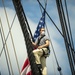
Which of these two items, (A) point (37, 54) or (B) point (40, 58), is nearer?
(A) point (37, 54)

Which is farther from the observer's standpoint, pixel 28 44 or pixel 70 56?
pixel 70 56

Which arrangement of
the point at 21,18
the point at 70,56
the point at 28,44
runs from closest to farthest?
the point at 28,44 → the point at 21,18 → the point at 70,56

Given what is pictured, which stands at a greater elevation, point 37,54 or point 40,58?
point 37,54

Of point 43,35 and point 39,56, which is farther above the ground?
point 43,35

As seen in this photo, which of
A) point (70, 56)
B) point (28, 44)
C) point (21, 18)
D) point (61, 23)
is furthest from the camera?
point (61, 23)

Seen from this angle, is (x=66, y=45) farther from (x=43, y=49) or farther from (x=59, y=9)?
(x=43, y=49)

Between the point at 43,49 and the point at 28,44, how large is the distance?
0.81 m

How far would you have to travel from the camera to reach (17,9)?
7.80 m

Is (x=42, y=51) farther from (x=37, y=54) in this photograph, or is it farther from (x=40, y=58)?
(x=40, y=58)

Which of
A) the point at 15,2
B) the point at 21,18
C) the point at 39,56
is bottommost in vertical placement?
the point at 39,56

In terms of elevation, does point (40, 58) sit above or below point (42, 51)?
below

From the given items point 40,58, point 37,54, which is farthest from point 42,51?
point 40,58

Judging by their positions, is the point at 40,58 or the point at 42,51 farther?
the point at 40,58

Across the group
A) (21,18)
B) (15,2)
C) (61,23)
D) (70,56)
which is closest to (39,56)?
(21,18)
